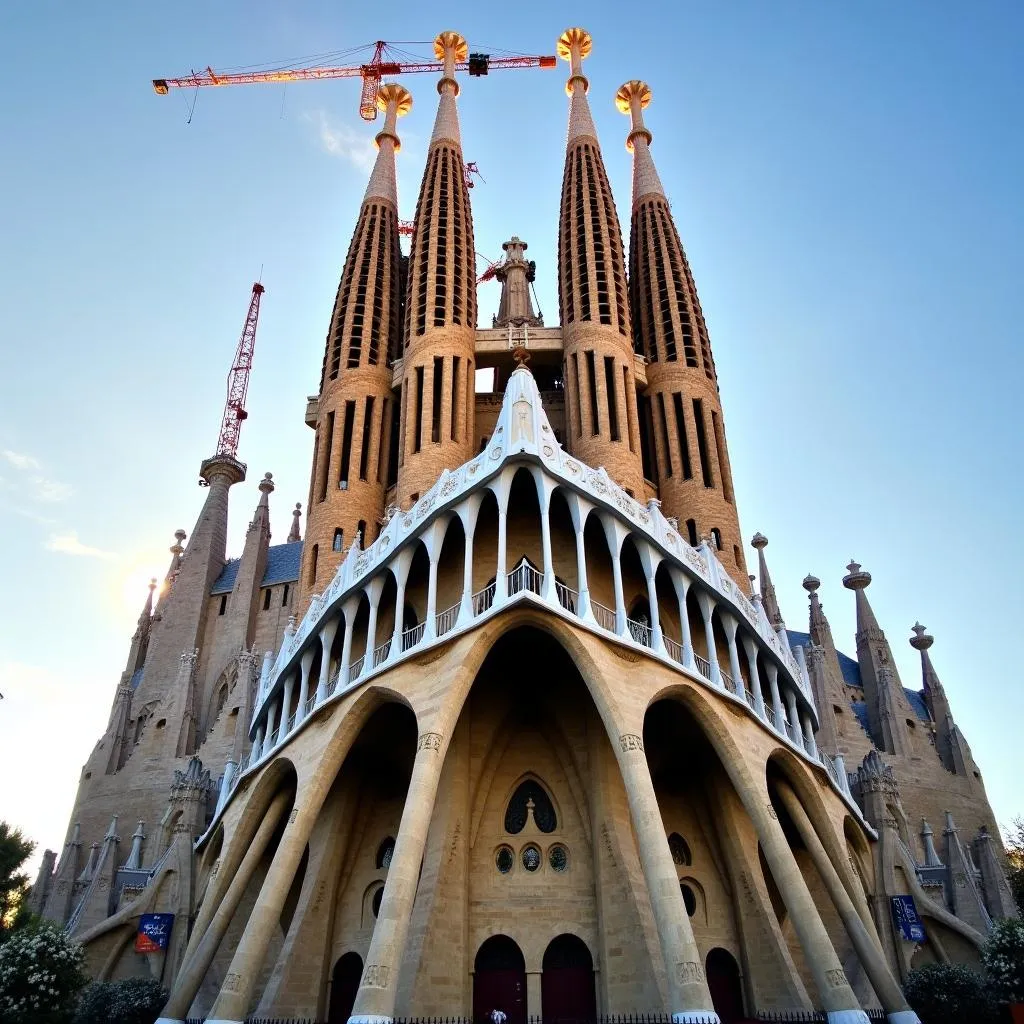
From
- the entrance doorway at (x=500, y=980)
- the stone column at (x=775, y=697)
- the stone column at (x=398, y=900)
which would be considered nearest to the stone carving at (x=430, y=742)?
the stone column at (x=398, y=900)

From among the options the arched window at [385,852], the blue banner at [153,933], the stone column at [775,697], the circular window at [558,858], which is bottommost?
the blue banner at [153,933]

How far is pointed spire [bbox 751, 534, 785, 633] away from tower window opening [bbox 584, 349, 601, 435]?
12708mm

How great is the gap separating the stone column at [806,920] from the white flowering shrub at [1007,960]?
4.23 meters

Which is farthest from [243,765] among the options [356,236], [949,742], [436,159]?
[949,742]

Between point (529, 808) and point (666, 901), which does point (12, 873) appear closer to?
point (529, 808)

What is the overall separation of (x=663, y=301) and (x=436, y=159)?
1178 cm

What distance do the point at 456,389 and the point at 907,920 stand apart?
2138 cm

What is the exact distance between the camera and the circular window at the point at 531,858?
2305 centimetres

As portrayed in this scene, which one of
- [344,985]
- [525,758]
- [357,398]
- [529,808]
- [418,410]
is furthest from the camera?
[357,398]

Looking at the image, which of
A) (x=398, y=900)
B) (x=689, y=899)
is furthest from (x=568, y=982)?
(x=398, y=900)

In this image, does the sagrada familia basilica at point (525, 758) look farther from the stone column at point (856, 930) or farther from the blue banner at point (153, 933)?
the blue banner at point (153, 933)

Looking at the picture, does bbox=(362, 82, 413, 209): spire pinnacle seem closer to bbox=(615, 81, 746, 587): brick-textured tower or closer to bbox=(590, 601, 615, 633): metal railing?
bbox=(615, 81, 746, 587): brick-textured tower

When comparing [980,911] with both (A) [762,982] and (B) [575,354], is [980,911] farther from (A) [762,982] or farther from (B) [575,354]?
(B) [575,354]

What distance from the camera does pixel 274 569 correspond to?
44.5m
